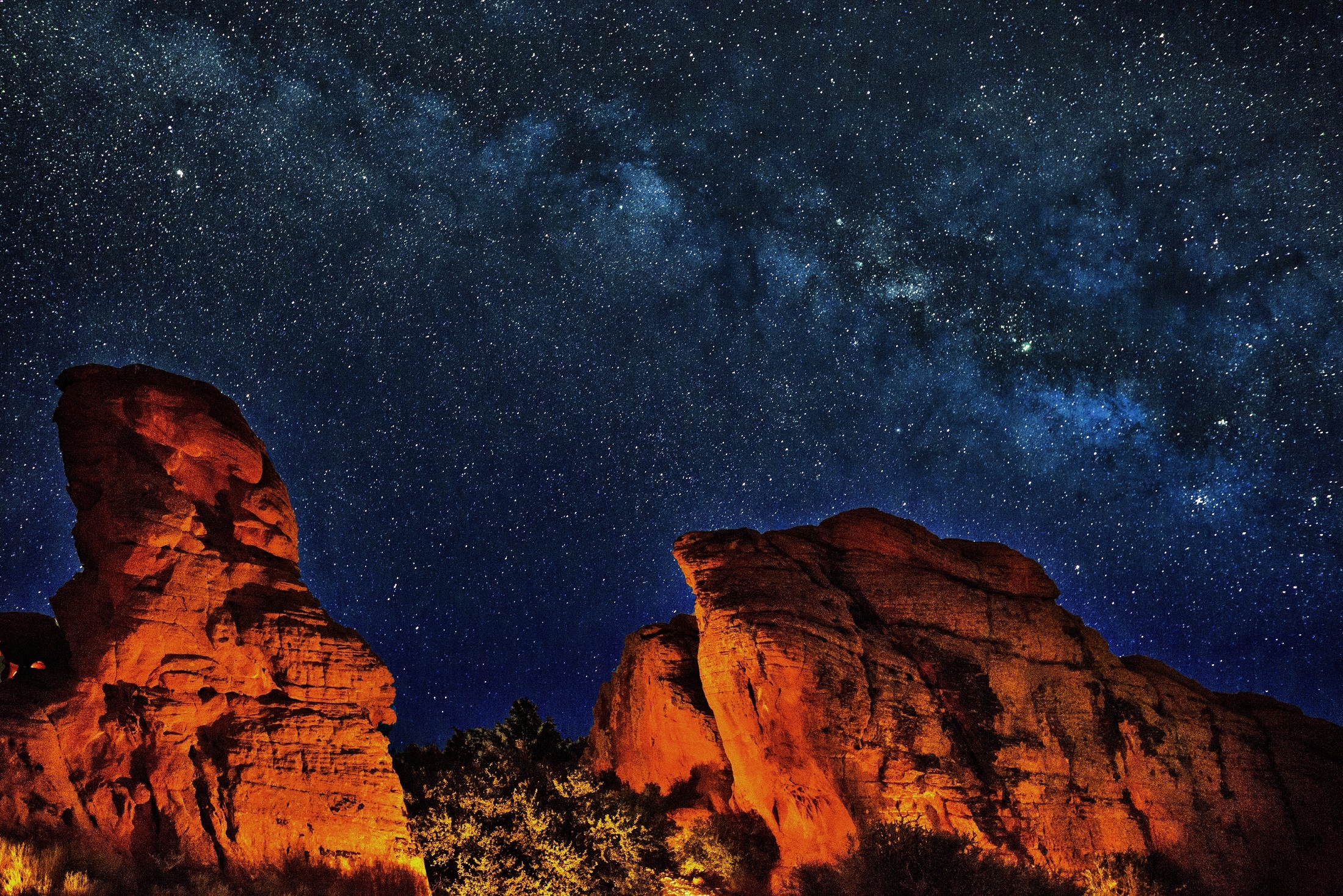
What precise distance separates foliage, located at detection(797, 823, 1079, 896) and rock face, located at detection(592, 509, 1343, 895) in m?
3.41

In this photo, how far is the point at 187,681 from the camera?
1861cm

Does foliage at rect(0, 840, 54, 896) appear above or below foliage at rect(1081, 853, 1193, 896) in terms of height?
above

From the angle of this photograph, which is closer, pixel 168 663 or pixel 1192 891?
pixel 168 663

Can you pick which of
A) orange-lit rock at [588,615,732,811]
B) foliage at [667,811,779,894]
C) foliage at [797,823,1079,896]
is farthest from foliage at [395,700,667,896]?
foliage at [797,823,1079,896]

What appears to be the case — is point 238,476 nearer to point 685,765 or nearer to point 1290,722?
point 685,765

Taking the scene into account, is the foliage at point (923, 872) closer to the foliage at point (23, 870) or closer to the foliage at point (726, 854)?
the foliage at point (726, 854)

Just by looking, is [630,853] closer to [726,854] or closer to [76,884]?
[726,854]

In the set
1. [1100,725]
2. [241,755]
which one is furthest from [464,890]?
[1100,725]

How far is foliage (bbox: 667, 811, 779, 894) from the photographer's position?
26172mm

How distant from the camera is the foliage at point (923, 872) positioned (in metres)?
19.0

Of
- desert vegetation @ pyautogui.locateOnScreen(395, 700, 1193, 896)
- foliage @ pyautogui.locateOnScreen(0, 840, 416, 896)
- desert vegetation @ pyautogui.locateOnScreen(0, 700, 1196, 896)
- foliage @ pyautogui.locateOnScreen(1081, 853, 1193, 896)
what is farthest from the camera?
foliage @ pyautogui.locateOnScreen(1081, 853, 1193, 896)

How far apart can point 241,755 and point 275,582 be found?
4.58 m

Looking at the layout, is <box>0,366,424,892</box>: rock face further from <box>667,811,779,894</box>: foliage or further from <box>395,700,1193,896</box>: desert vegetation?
<box>667,811,779,894</box>: foliage

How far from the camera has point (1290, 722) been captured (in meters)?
34.6
